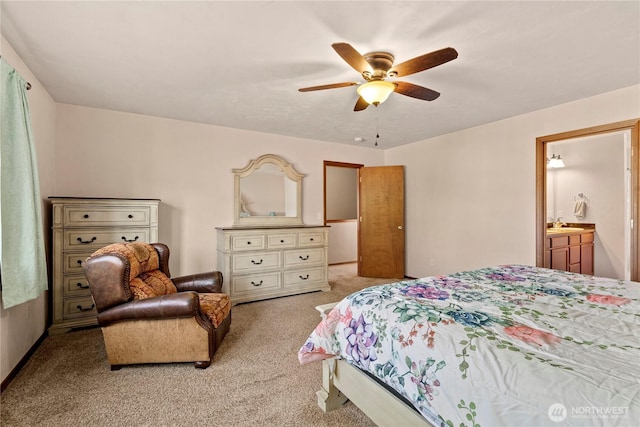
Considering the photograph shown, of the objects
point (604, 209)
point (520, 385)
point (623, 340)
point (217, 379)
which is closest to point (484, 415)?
point (520, 385)

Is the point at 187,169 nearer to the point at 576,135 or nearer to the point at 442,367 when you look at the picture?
the point at 442,367

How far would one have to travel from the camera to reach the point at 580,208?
4473 mm

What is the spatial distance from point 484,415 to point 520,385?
149 millimetres

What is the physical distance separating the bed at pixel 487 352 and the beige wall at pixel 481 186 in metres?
1.91

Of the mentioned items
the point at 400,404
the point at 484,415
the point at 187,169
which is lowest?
the point at 400,404

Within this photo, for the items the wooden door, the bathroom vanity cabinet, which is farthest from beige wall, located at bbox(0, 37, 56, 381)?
the bathroom vanity cabinet

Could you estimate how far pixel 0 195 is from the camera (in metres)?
1.82

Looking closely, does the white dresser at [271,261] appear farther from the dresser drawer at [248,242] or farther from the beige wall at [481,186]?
the beige wall at [481,186]

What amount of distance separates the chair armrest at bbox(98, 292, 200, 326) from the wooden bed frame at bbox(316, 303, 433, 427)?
3.33ft

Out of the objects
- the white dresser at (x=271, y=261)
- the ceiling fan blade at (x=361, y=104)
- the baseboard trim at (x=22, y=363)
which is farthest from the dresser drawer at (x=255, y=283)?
the ceiling fan blade at (x=361, y=104)

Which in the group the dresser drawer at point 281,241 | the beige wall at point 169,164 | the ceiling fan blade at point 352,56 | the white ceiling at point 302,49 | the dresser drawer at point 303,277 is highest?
the white ceiling at point 302,49

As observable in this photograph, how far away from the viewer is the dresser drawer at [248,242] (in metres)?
3.65

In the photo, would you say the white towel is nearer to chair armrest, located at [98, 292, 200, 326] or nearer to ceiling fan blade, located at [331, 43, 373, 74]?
ceiling fan blade, located at [331, 43, 373, 74]

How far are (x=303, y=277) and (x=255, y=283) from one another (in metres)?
0.70
